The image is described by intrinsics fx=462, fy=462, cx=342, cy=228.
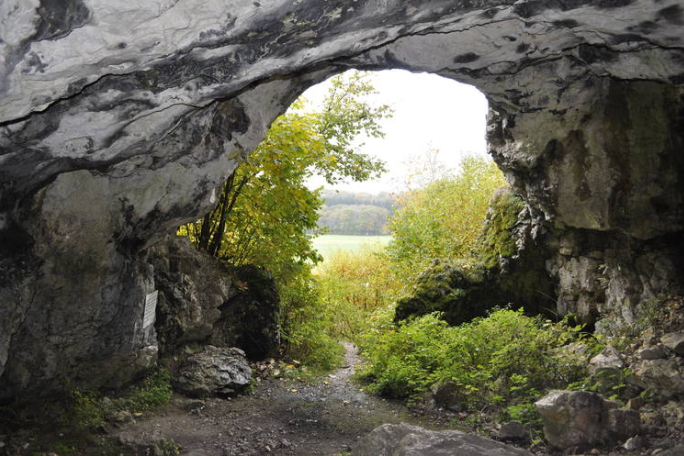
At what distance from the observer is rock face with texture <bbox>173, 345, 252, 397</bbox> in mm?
7715

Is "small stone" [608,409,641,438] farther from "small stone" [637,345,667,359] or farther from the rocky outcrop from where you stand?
the rocky outcrop

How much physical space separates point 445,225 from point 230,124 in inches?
440

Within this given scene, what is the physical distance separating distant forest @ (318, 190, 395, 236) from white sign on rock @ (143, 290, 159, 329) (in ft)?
79.8

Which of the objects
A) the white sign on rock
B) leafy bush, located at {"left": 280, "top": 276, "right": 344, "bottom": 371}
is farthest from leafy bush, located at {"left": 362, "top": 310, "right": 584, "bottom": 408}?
the white sign on rock

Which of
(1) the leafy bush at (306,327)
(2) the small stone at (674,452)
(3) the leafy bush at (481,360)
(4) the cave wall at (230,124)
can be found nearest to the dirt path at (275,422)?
(3) the leafy bush at (481,360)

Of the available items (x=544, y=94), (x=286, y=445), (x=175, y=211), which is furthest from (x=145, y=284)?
(x=544, y=94)

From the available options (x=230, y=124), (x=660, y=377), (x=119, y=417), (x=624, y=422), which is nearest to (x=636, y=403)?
(x=660, y=377)

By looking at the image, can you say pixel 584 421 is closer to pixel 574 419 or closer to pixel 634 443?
pixel 574 419

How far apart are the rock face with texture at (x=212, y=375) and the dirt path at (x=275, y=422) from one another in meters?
0.22

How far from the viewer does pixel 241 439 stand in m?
6.30

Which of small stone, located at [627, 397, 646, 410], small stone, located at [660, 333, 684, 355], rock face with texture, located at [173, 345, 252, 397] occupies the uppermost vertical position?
small stone, located at [660, 333, 684, 355]

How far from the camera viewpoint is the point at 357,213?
40.7 m

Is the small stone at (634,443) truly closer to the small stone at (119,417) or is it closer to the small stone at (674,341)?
the small stone at (674,341)

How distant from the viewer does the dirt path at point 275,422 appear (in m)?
6.05
